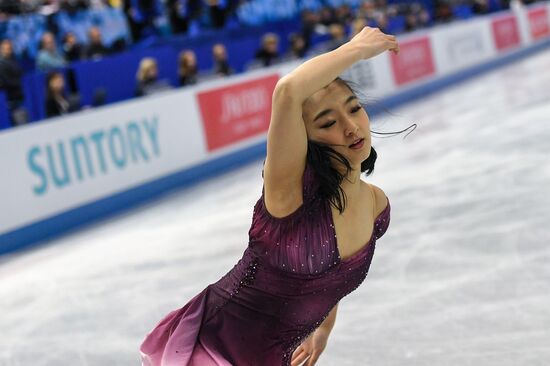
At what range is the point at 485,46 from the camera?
52.2 feet

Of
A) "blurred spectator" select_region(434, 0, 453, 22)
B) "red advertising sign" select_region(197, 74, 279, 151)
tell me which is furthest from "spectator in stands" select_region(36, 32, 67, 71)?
"blurred spectator" select_region(434, 0, 453, 22)

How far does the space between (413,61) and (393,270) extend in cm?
984

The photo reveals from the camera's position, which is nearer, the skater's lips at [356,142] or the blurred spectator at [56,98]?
the skater's lips at [356,142]

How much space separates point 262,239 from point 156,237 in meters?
4.18

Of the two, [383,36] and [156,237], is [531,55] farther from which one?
[383,36]

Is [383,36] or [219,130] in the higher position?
[383,36]

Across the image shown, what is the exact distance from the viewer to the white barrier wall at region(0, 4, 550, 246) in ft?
20.4

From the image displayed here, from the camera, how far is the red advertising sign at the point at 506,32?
54.5 ft

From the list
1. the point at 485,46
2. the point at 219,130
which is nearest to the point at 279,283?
the point at 219,130

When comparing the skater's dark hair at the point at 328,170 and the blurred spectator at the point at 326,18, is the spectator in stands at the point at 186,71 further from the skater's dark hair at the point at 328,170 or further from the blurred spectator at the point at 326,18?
the skater's dark hair at the point at 328,170

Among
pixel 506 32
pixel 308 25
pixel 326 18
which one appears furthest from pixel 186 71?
pixel 506 32

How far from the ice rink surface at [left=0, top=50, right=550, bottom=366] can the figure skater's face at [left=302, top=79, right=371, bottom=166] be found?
4.56 ft

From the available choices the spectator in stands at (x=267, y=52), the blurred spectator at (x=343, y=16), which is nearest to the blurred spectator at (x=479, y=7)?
the blurred spectator at (x=343, y=16)

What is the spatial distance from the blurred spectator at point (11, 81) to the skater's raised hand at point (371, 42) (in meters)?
6.95
